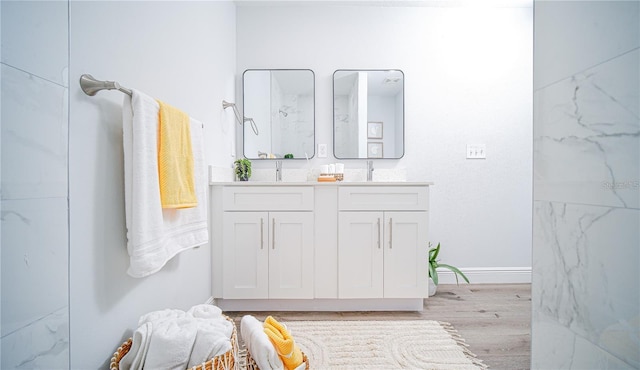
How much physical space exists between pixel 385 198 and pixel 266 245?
31.3 inches

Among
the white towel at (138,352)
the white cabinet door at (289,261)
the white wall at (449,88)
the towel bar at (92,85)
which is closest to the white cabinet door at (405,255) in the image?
the white cabinet door at (289,261)

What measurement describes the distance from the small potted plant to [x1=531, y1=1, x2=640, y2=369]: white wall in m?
2.00

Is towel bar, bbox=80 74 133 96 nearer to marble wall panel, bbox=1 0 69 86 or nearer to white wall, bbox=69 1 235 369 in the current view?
white wall, bbox=69 1 235 369

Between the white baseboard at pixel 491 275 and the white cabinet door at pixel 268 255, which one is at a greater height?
the white cabinet door at pixel 268 255

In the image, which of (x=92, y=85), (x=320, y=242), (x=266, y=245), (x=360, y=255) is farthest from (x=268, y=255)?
(x=92, y=85)

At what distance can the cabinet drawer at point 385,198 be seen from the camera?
75.1 inches

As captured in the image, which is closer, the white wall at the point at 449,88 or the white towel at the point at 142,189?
the white towel at the point at 142,189

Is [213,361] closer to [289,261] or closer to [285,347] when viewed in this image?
[285,347]

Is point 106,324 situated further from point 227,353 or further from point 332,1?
point 332,1

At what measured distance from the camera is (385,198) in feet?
6.27

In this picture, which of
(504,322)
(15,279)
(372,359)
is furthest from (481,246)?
(15,279)

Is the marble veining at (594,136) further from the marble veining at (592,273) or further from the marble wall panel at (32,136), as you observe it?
the marble wall panel at (32,136)

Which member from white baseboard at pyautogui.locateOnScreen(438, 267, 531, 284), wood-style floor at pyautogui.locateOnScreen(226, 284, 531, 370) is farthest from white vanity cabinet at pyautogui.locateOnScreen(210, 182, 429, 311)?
white baseboard at pyautogui.locateOnScreen(438, 267, 531, 284)

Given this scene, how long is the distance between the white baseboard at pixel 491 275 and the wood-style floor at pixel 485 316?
55mm
